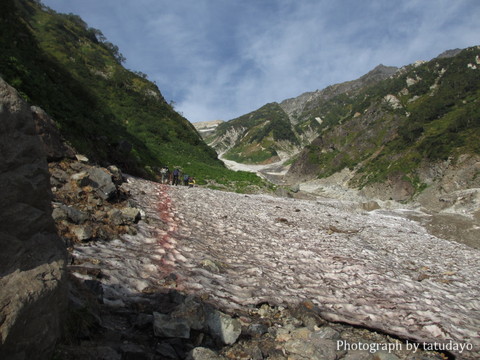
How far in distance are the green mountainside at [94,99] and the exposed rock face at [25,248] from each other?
9.88 m

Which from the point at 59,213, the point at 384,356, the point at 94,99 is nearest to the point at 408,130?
the point at 94,99

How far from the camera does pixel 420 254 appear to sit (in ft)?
45.2

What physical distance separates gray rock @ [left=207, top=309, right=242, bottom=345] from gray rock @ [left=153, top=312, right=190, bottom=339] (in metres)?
0.53

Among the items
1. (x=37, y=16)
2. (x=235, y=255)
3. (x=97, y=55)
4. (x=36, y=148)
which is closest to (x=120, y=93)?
(x=97, y=55)

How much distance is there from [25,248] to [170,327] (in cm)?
235

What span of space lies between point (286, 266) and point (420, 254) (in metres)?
8.21

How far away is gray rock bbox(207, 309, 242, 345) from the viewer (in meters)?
4.85

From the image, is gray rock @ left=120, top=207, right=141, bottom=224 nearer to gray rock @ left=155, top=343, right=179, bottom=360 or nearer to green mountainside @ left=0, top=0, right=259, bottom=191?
green mountainside @ left=0, top=0, right=259, bottom=191

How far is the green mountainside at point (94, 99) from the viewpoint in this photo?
15652 millimetres

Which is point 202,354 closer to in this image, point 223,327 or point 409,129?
point 223,327

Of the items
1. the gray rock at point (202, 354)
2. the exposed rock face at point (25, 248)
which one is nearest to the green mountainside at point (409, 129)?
the gray rock at point (202, 354)

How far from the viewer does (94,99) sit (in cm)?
3416

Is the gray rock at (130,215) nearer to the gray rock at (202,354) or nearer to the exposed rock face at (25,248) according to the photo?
the exposed rock face at (25,248)

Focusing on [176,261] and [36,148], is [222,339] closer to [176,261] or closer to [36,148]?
[176,261]
